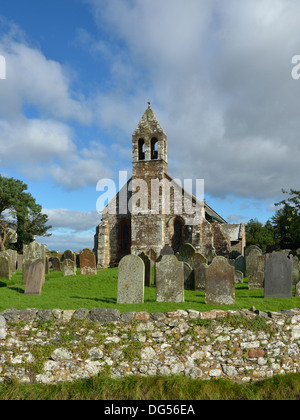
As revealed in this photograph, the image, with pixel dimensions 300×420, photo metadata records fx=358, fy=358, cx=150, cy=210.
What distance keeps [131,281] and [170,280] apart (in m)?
1.10

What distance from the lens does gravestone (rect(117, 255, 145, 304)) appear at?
10023 mm

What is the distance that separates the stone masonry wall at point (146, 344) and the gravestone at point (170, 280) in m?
1.94

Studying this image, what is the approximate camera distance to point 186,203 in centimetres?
2581

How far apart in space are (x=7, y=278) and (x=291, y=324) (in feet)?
39.5

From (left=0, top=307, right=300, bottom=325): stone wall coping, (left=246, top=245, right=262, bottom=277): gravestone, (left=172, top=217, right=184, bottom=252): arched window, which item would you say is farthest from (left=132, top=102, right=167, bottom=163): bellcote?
(left=0, top=307, right=300, bottom=325): stone wall coping

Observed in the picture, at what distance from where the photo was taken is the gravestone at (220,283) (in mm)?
9949

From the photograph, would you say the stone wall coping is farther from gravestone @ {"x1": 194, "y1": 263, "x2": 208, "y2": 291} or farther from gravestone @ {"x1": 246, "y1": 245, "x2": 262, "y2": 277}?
gravestone @ {"x1": 246, "y1": 245, "x2": 262, "y2": 277}

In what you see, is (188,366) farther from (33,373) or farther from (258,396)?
(33,373)

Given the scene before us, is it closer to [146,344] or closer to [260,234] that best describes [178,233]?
[146,344]

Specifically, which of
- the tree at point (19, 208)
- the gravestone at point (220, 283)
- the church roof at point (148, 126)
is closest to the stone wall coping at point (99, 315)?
the gravestone at point (220, 283)

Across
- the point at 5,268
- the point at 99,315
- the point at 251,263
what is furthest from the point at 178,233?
the point at 99,315

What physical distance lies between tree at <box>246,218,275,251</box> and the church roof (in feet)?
76.6

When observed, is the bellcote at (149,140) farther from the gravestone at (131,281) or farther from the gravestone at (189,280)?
the gravestone at (131,281)

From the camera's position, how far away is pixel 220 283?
1002 cm
